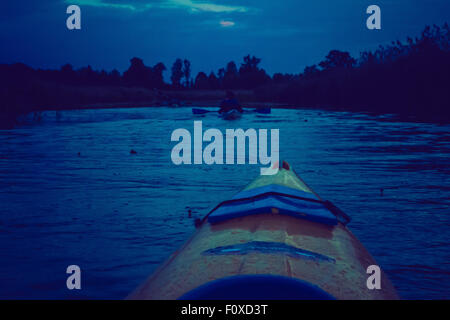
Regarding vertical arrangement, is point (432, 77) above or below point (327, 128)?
above

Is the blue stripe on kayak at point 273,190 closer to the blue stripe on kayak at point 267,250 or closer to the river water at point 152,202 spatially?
the river water at point 152,202

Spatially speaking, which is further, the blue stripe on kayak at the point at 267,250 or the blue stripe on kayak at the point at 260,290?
the blue stripe on kayak at the point at 267,250

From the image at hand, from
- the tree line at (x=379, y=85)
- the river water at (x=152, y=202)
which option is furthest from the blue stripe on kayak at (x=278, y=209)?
the tree line at (x=379, y=85)

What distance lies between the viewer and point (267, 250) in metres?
3.14

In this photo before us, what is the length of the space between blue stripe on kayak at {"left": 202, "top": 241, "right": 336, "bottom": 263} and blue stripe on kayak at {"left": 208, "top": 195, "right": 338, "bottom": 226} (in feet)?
2.79

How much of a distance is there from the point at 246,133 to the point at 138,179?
8189 millimetres

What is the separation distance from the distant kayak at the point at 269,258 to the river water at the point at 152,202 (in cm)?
109

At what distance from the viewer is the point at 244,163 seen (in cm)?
1133

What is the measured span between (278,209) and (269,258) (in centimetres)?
121

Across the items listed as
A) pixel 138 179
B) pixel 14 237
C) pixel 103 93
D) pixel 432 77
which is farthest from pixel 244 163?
pixel 103 93

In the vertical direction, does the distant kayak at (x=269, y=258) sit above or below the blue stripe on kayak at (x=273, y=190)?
below

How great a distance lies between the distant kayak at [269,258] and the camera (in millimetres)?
2080

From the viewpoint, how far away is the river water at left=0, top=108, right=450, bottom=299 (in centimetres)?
504
